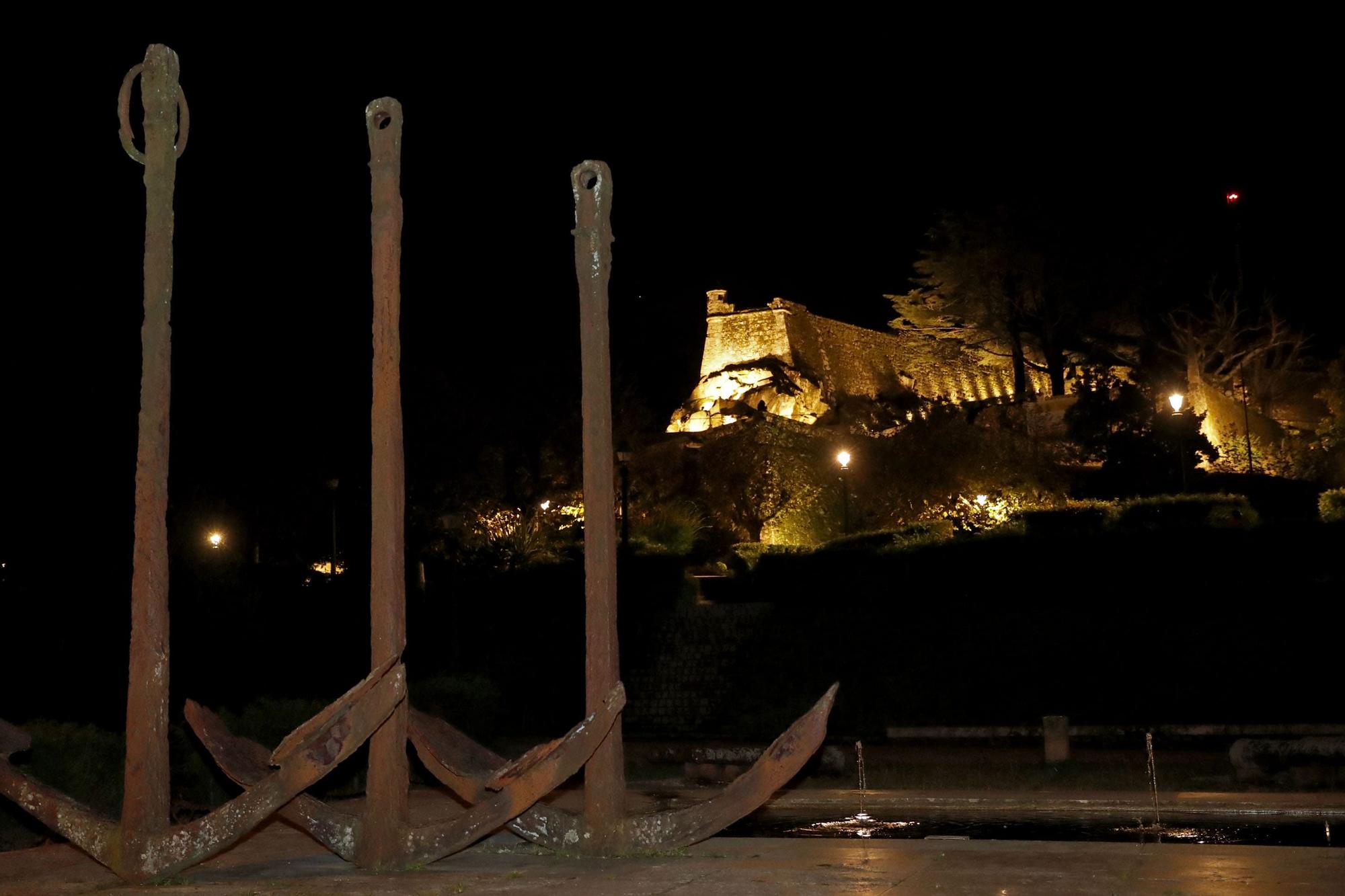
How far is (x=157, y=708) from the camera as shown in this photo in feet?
26.6

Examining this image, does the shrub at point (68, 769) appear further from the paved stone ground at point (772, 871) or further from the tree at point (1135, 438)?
the tree at point (1135, 438)

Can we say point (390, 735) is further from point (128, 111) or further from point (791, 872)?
point (128, 111)

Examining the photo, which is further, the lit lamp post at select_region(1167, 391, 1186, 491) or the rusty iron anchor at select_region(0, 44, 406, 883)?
the lit lamp post at select_region(1167, 391, 1186, 491)

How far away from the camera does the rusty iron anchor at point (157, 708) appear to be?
7.66 meters

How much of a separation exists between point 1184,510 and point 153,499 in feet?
102

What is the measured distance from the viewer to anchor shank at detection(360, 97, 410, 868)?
325 inches

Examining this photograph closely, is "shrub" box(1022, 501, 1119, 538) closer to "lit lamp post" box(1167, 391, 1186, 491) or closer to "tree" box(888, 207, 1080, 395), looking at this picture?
"lit lamp post" box(1167, 391, 1186, 491)

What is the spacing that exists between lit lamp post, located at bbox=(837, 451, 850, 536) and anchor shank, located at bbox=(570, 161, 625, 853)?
2789cm

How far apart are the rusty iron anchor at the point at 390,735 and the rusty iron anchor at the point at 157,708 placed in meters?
0.33

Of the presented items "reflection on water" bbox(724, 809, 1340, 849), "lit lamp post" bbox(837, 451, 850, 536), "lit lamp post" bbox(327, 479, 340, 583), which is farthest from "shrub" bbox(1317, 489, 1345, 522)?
"reflection on water" bbox(724, 809, 1340, 849)

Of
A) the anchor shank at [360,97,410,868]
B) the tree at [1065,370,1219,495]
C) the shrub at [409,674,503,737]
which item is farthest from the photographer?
the tree at [1065,370,1219,495]

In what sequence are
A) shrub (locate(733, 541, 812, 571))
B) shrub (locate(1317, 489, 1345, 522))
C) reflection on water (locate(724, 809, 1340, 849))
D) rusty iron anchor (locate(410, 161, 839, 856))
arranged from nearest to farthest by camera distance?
rusty iron anchor (locate(410, 161, 839, 856)), reflection on water (locate(724, 809, 1340, 849)), shrub (locate(1317, 489, 1345, 522)), shrub (locate(733, 541, 812, 571))

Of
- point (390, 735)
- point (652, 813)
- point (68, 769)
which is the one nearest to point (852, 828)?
point (652, 813)

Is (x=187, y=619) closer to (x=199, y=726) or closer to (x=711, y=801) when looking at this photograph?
(x=199, y=726)
